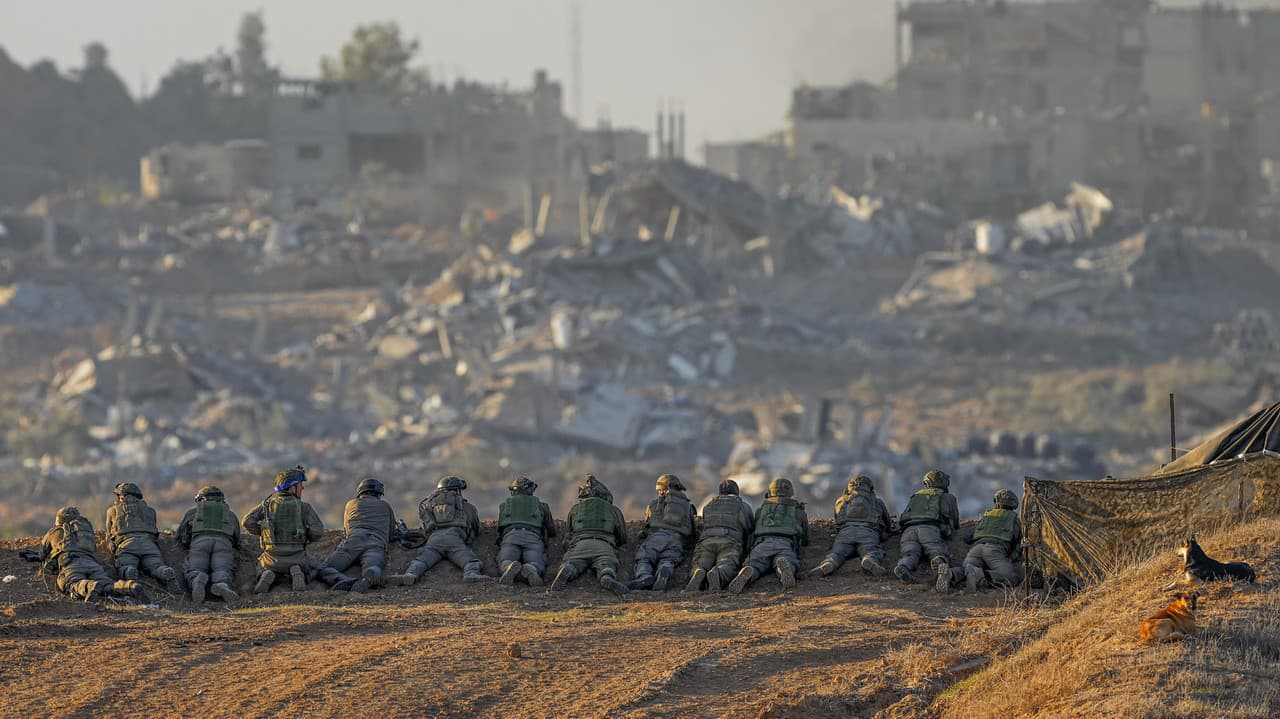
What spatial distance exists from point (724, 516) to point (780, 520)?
1.42ft

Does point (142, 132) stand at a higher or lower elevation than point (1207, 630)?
higher

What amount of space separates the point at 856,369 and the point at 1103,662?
30533mm

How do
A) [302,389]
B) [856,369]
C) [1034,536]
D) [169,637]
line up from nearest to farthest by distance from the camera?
[169,637], [1034,536], [302,389], [856,369]

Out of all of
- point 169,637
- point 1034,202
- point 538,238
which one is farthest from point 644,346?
point 169,637

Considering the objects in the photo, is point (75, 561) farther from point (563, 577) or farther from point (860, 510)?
point (860, 510)

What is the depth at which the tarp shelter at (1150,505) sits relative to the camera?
1298cm

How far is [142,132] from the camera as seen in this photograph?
75.2 meters

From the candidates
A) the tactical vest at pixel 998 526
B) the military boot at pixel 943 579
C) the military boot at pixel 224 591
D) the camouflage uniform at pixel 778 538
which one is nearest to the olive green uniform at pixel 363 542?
the military boot at pixel 224 591

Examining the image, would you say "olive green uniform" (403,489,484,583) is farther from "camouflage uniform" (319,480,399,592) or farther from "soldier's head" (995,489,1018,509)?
"soldier's head" (995,489,1018,509)

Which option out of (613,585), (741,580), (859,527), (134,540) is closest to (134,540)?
(134,540)

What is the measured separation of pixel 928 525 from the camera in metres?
14.4

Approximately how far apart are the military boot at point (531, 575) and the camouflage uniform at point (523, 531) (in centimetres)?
3

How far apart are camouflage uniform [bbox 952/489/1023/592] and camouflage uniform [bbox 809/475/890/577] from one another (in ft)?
2.52

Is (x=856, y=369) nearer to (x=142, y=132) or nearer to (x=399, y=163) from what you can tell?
(x=399, y=163)
